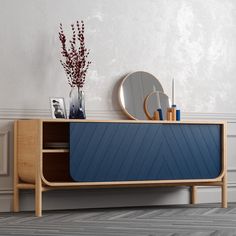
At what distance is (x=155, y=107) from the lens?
4.79 meters

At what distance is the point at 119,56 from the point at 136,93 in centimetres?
29

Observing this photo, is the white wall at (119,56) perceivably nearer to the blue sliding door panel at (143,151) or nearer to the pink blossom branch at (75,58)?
the pink blossom branch at (75,58)

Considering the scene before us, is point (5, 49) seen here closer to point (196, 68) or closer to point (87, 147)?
point (87, 147)

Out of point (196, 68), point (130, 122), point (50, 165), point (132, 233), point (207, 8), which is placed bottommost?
point (132, 233)

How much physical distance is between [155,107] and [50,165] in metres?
0.86

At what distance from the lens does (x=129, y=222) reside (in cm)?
383

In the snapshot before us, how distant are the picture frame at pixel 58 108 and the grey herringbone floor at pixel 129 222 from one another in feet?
2.08

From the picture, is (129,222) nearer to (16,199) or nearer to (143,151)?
(143,151)

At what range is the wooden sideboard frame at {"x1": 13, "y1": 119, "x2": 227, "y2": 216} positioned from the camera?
13.6 feet

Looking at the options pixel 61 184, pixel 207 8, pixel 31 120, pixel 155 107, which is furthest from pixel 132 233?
pixel 207 8

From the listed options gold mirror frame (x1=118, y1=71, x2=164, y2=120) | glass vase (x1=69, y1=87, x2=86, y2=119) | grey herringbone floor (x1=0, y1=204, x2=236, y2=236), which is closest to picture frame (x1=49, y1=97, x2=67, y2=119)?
glass vase (x1=69, y1=87, x2=86, y2=119)

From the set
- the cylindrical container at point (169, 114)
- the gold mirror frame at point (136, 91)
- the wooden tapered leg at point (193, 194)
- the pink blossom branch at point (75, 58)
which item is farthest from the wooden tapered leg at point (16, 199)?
the wooden tapered leg at point (193, 194)

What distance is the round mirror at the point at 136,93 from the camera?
4.75 meters

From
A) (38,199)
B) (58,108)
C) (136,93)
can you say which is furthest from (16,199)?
(136,93)
